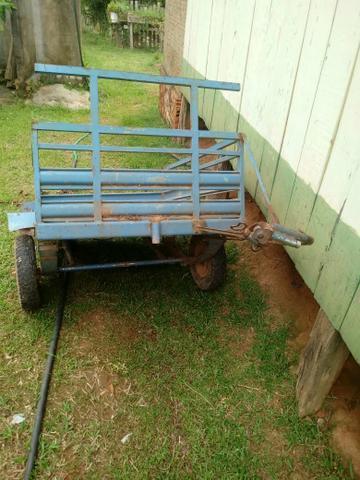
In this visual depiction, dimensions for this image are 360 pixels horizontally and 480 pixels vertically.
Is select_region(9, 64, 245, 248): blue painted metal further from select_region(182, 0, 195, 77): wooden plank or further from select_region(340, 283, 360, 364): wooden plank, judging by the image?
select_region(182, 0, 195, 77): wooden plank

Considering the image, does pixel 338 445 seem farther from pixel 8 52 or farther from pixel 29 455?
pixel 8 52

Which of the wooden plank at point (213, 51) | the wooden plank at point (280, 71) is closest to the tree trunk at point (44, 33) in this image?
the wooden plank at point (213, 51)

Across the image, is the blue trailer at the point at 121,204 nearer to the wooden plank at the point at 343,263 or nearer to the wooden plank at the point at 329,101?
the wooden plank at the point at 343,263

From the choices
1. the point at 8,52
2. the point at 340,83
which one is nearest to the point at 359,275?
the point at 340,83

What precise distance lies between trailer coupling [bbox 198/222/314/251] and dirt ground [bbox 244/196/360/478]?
1150 millimetres

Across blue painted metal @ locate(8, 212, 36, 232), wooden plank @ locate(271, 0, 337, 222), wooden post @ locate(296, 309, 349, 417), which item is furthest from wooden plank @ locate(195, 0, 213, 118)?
wooden post @ locate(296, 309, 349, 417)

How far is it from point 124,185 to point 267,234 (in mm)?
1100

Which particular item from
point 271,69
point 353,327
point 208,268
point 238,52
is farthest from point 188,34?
point 353,327

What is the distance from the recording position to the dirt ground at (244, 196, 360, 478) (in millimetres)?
2572

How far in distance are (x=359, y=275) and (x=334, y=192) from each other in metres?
0.54

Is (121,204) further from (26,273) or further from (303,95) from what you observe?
(303,95)

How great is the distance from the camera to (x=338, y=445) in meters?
2.53

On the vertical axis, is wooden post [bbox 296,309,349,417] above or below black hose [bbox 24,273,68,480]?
above

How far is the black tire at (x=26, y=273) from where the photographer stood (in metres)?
2.98
